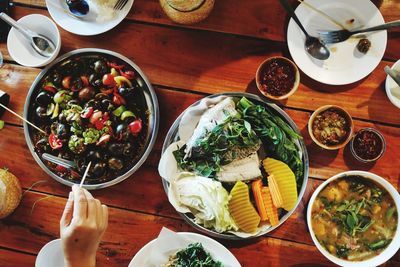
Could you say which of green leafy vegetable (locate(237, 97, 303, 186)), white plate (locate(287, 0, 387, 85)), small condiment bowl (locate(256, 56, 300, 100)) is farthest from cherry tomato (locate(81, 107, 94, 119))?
white plate (locate(287, 0, 387, 85))

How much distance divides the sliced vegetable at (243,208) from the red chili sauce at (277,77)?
467mm

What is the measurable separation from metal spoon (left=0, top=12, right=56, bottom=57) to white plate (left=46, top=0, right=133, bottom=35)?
4.3 inches

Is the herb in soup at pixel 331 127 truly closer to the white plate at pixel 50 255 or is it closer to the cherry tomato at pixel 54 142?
the cherry tomato at pixel 54 142

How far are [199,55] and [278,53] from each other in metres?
0.38

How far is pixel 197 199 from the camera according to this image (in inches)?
90.8

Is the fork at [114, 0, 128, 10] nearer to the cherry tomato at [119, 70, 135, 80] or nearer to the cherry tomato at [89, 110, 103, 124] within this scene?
the cherry tomato at [119, 70, 135, 80]

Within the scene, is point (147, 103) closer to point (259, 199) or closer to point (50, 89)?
point (50, 89)

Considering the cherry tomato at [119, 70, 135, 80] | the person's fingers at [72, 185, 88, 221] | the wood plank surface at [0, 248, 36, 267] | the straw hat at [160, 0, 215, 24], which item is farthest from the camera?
the wood plank surface at [0, 248, 36, 267]

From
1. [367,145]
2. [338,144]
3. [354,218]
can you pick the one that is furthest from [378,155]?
[354,218]

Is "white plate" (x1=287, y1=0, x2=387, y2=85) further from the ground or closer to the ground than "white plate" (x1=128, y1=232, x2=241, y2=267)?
further from the ground

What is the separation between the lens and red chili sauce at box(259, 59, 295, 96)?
2.40 meters

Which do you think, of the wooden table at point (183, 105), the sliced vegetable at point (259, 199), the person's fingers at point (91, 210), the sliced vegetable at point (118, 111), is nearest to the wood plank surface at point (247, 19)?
the wooden table at point (183, 105)

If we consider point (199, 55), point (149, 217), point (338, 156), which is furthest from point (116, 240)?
point (338, 156)

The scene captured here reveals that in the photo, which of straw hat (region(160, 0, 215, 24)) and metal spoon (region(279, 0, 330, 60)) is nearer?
straw hat (region(160, 0, 215, 24))
